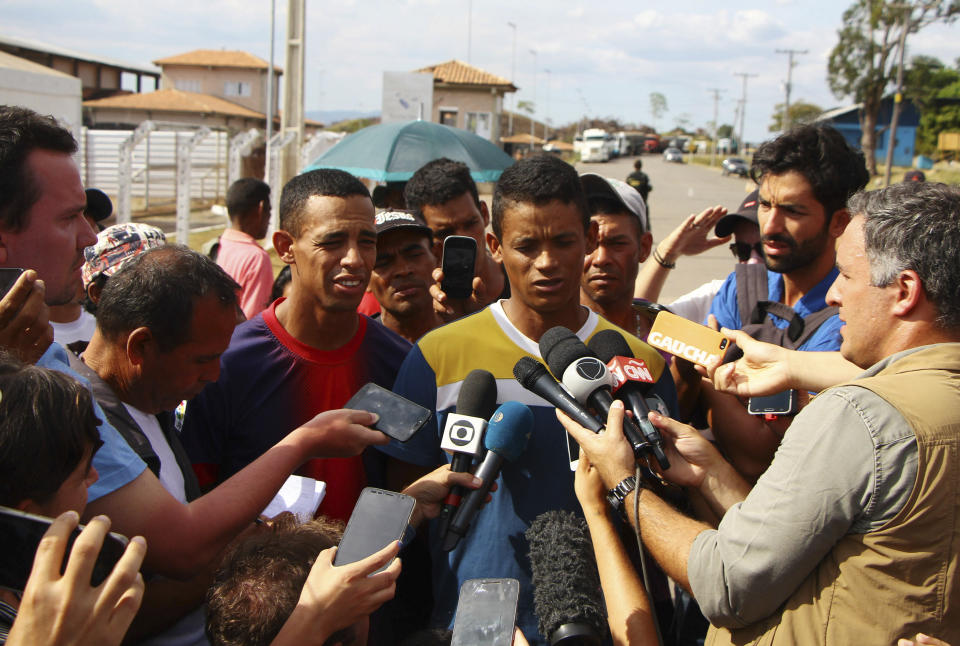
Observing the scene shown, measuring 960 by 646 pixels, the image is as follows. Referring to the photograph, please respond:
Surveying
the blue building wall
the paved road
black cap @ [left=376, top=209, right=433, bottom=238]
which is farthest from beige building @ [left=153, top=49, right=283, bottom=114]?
black cap @ [left=376, top=209, right=433, bottom=238]

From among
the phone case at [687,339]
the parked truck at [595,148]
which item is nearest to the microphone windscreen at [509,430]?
the phone case at [687,339]

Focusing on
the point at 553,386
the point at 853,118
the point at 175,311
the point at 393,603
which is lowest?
the point at 393,603

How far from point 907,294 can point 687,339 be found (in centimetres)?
80

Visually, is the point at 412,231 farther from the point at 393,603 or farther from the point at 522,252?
the point at 393,603

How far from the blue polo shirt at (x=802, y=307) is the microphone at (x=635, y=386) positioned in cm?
84

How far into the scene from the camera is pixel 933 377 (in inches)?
68.1

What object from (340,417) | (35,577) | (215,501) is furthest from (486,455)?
(35,577)

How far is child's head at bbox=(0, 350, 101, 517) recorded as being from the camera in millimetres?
1519

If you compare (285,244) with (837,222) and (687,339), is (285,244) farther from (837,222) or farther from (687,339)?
(837,222)

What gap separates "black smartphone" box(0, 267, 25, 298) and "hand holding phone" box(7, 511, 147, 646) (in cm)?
80

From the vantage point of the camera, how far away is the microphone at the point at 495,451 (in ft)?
6.66

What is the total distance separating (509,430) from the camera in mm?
2186

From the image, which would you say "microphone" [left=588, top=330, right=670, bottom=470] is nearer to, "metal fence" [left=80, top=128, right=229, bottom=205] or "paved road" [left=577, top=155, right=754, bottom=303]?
"paved road" [left=577, top=155, right=754, bottom=303]

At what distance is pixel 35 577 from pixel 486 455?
1138 millimetres
